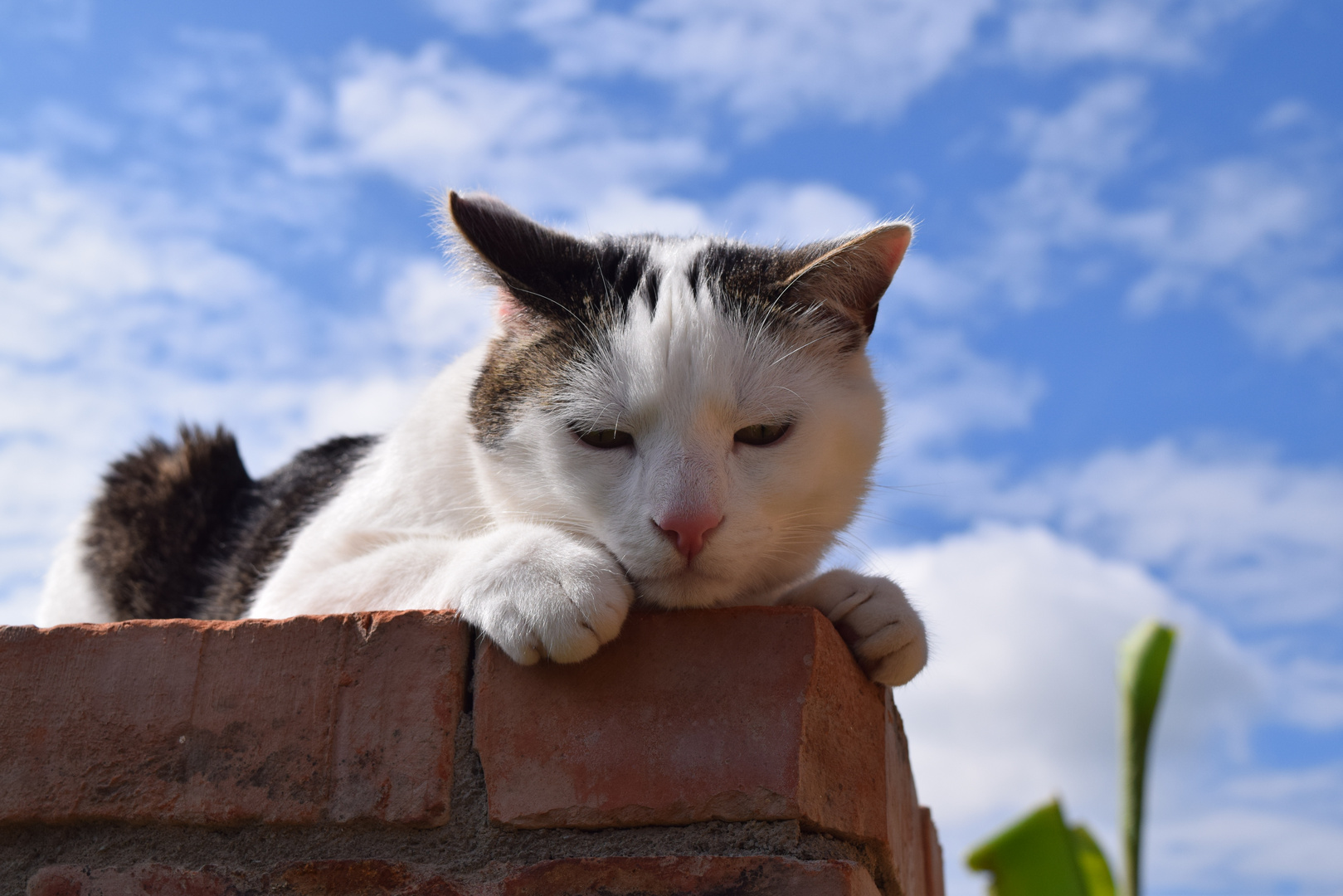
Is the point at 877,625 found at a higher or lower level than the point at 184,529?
lower

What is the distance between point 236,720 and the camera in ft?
4.02

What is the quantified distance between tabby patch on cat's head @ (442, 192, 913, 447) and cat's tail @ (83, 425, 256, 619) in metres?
1.19

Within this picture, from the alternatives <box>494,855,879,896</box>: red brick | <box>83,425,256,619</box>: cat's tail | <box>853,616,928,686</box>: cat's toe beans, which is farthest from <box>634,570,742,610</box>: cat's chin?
<box>83,425,256,619</box>: cat's tail

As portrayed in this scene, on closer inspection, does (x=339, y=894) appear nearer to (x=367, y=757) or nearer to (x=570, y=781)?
(x=367, y=757)

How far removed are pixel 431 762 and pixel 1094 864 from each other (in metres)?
3.25

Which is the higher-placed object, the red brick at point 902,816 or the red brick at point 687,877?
the red brick at point 902,816

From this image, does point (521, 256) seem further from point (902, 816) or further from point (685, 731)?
point (902, 816)

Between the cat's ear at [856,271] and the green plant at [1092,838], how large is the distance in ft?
7.18

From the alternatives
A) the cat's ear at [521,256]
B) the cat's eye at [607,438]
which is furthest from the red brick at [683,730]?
the cat's ear at [521,256]

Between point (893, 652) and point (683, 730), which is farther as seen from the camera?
point (893, 652)

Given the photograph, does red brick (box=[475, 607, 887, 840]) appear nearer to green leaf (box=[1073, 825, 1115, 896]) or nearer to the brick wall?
the brick wall

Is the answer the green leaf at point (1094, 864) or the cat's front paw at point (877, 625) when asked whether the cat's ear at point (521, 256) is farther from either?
the green leaf at point (1094, 864)

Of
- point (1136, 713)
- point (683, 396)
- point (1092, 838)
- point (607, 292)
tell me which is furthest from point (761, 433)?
point (1092, 838)

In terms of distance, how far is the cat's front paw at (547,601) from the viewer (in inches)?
45.9
